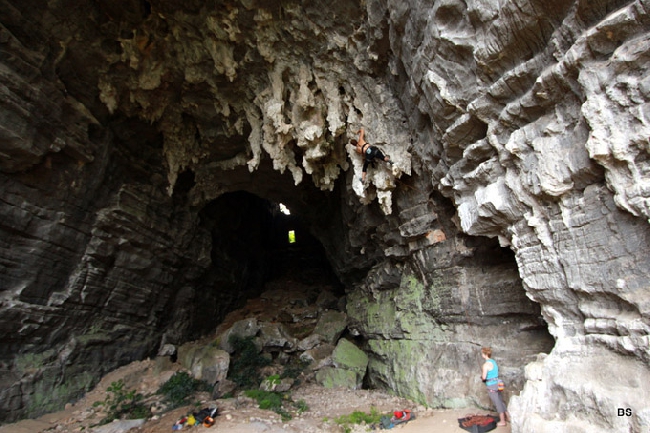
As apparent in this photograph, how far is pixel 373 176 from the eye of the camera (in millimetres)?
8219

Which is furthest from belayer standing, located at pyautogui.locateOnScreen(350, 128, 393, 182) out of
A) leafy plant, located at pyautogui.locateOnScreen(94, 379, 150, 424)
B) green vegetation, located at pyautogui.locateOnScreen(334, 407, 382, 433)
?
leafy plant, located at pyautogui.locateOnScreen(94, 379, 150, 424)

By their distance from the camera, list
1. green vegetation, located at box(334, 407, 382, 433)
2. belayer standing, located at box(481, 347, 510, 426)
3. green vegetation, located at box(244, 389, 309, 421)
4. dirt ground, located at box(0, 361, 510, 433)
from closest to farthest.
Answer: belayer standing, located at box(481, 347, 510, 426)
dirt ground, located at box(0, 361, 510, 433)
green vegetation, located at box(334, 407, 382, 433)
green vegetation, located at box(244, 389, 309, 421)

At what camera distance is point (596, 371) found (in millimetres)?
3926

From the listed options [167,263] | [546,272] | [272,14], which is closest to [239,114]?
[272,14]

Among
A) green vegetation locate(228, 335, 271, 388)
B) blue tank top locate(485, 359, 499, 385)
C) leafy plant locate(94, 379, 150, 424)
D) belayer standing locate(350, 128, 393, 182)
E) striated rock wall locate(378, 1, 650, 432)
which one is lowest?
leafy plant locate(94, 379, 150, 424)

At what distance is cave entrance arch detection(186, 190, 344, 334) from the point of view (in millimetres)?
14836

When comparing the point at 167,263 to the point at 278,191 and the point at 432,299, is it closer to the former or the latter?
the point at 278,191

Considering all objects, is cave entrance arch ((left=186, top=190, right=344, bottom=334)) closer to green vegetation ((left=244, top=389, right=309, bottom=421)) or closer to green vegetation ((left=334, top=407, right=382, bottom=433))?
green vegetation ((left=244, top=389, right=309, bottom=421))

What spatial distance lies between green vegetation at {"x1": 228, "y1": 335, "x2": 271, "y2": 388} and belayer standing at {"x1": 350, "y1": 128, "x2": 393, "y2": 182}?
7239 millimetres

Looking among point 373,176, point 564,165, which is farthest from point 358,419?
point 564,165

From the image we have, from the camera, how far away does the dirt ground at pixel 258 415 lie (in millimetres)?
6543

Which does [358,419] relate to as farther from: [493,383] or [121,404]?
[121,404]

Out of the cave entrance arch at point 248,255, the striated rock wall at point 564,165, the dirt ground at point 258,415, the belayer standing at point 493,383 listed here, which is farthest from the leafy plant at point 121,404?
the striated rock wall at point 564,165

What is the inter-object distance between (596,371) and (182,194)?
41.3ft
